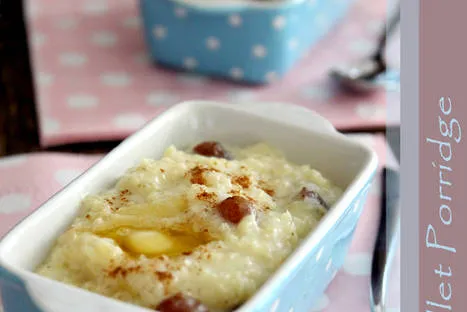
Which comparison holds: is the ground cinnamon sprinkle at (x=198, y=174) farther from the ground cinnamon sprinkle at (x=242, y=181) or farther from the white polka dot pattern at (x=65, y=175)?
the white polka dot pattern at (x=65, y=175)

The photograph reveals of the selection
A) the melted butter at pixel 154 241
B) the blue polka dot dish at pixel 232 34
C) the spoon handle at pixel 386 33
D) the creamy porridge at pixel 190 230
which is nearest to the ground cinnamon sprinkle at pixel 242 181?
the creamy porridge at pixel 190 230

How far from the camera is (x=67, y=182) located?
1.31m

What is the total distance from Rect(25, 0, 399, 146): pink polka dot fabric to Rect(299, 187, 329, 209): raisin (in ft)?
1.94

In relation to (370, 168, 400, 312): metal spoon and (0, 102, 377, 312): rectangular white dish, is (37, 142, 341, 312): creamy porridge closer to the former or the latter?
(0, 102, 377, 312): rectangular white dish

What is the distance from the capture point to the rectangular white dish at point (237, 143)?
793mm

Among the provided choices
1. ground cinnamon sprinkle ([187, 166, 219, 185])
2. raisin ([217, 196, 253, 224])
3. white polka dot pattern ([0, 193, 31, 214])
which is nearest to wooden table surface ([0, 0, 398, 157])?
white polka dot pattern ([0, 193, 31, 214])

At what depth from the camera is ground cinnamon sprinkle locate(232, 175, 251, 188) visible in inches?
39.2

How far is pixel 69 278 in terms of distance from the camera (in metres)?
0.88

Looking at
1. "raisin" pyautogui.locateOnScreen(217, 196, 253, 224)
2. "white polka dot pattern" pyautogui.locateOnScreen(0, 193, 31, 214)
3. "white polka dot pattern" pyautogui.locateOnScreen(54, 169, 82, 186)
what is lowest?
"white polka dot pattern" pyautogui.locateOnScreen(0, 193, 31, 214)

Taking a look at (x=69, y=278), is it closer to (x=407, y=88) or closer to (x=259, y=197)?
(x=259, y=197)

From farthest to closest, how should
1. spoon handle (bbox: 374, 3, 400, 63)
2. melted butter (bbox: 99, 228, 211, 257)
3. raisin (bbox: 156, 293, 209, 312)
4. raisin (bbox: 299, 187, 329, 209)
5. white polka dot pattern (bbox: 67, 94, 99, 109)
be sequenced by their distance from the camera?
spoon handle (bbox: 374, 3, 400, 63), white polka dot pattern (bbox: 67, 94, 99, 109), raisin (bbox: 299, 187, 329, 209), melted butter (bbox: 99, 228, 211, 257), raisin (bbox: 156, 293, 209, 312)

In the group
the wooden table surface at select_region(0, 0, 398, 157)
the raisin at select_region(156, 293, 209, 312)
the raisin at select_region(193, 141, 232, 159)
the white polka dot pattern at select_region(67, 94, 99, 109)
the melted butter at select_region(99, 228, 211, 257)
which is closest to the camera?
the raisin at select_region(156, 293, 209, 312)
